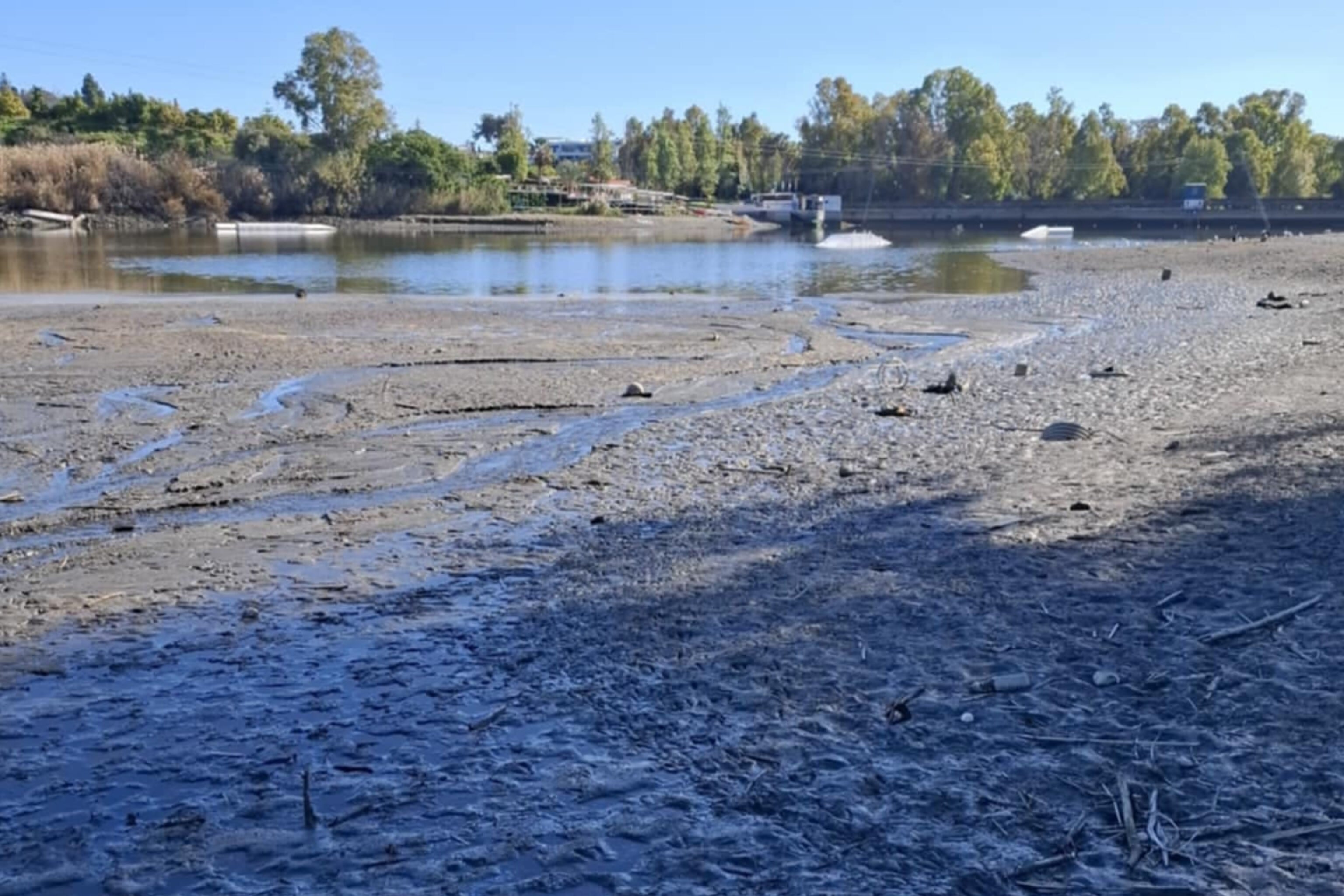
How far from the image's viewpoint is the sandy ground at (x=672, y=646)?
3973mm

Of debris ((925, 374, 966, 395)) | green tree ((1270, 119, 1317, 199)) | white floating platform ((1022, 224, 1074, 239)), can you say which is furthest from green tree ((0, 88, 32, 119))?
green tree ((1270, 119, 1317, 199))

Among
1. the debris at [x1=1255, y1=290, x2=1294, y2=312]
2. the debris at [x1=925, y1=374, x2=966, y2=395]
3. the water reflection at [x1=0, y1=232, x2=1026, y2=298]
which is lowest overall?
the debris at [x1=925, y1=374, x2=966, y2=395]

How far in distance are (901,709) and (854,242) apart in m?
72.1

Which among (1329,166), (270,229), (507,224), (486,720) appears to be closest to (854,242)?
(507,224)

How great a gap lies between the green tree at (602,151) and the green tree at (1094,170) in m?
63.9

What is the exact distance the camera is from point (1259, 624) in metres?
5.59

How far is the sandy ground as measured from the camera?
13.0 ft

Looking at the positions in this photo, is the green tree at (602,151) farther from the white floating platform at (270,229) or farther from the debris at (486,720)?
the debris at (486,720)

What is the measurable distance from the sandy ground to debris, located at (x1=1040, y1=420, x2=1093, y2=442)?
35 cm

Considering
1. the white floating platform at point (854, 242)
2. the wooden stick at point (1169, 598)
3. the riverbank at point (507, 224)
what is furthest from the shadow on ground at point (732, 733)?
the riverbank at point (507, 224)

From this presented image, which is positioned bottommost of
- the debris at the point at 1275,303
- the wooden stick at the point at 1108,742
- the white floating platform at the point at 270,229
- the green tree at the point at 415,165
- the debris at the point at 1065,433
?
the wooden stick at the point at 1108,742

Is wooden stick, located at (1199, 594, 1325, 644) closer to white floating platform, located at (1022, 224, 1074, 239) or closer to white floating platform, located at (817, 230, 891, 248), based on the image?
white floating platform, located at (817, 230, 891, 248)

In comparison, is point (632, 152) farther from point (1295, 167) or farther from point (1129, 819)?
point (1129, 819)

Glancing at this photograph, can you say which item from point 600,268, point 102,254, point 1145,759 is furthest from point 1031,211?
point 1145,759
